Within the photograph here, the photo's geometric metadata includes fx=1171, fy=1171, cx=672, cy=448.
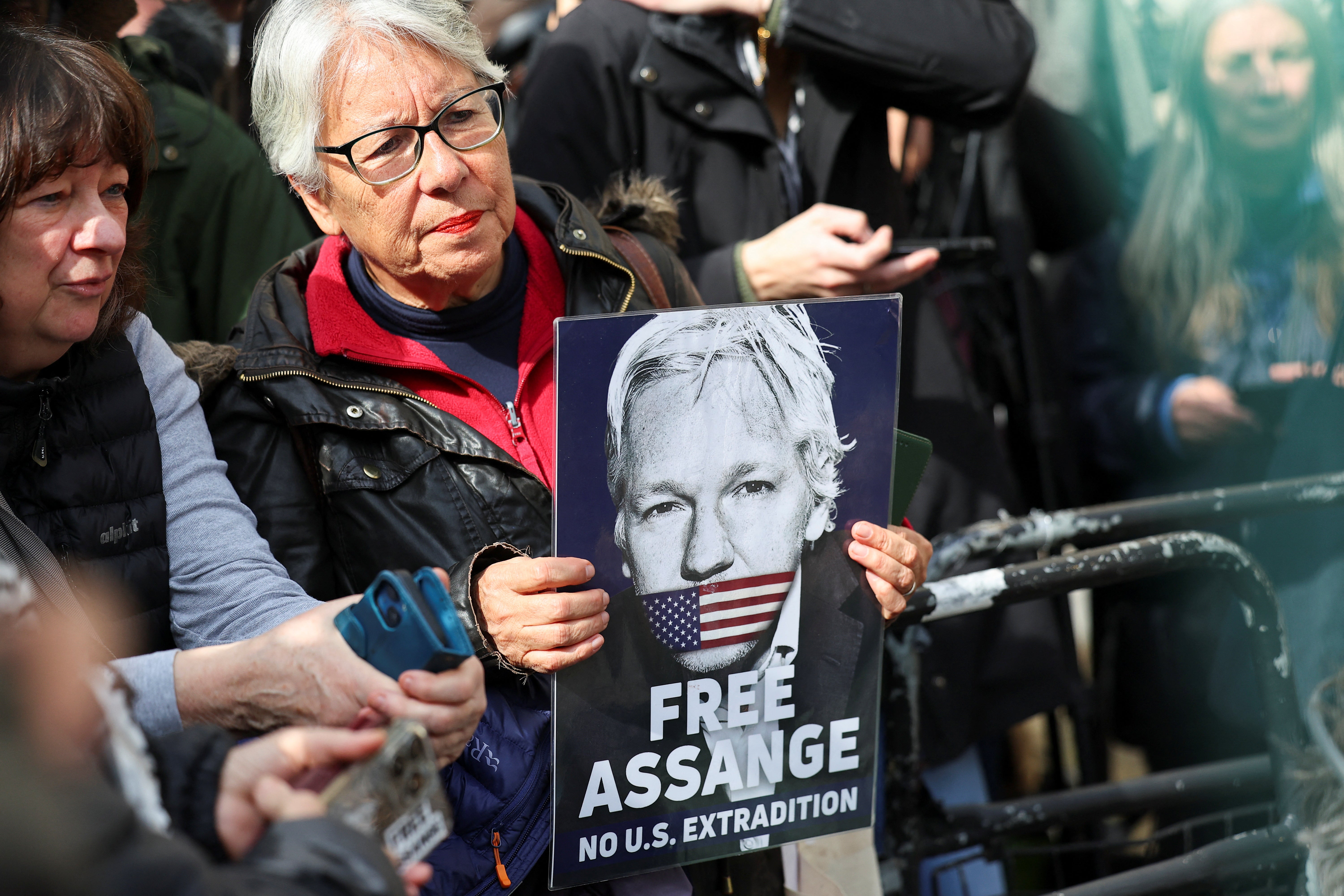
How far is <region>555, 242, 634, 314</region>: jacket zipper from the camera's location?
179 centimetres

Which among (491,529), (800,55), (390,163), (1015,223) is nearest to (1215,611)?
(1015,223)

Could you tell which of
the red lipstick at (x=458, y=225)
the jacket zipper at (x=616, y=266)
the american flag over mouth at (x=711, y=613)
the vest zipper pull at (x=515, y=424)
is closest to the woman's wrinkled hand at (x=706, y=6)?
the jacket zipper at (x=616, y=266)

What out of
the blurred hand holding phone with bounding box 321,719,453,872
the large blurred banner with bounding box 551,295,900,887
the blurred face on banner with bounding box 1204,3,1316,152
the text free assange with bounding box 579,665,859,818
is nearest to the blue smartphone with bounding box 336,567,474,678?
the blurred hand holding phone with bounding box 321,719,453,872

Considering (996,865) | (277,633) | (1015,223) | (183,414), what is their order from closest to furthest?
(277,633) < (183,414) < (996,865) < (1015,223)

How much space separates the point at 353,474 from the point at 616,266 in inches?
20.3

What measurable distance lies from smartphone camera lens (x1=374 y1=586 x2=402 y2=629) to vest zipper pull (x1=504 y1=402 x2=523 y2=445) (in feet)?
1.84

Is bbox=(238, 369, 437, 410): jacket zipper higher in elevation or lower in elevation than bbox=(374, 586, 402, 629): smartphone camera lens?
higher

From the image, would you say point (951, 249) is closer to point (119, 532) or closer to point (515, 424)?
point (515, 424)

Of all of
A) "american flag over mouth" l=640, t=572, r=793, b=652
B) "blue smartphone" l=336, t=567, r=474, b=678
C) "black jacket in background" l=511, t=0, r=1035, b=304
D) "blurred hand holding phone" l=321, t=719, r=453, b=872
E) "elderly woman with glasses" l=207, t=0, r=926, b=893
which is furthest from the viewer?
"black jacket in background" l=511, t=0, r=1035, b=304

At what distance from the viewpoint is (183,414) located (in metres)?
1.60

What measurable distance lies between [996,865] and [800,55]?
1747 millimetres

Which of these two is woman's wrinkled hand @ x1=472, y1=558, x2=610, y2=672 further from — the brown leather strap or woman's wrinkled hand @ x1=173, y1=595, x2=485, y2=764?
the brown leather strap

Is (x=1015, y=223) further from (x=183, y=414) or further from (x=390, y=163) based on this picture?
(x=183, y=414)

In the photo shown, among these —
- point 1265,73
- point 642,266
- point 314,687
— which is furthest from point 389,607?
point 1265,73
